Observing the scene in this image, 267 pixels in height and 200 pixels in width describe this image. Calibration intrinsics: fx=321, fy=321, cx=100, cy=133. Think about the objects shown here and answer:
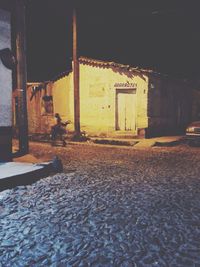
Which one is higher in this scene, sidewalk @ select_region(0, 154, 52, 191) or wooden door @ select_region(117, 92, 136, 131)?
wooden door @ select_region(117, 92, 136, 131)

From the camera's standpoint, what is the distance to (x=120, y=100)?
63.8ft

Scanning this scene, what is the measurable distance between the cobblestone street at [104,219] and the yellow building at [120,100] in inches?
383

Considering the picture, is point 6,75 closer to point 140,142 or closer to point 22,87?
point 22,87

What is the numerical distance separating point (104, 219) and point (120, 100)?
47.5 feet

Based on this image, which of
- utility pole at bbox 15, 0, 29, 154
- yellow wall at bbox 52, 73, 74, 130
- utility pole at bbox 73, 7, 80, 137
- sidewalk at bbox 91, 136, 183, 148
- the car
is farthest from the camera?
yellow wall at bbox 52, 73, 74, 130

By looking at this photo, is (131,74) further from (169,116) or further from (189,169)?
(189,169)

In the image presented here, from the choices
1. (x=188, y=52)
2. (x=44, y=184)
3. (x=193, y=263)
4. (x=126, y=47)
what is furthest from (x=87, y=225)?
(x=188, y=52)

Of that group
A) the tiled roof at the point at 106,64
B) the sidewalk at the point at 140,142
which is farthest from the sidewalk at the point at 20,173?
the tiled roof at the point at 106,64

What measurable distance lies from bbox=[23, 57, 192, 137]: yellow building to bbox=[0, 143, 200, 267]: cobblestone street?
9.73 metres

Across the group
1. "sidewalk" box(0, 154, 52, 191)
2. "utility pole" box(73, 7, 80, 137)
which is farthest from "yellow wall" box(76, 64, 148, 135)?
"sidewalk" box(0, 154, 52, 191)

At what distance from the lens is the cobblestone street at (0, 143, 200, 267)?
4086 mm

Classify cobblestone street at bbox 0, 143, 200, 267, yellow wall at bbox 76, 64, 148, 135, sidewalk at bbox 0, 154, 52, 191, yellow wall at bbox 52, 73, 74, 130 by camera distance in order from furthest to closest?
yellow wall at bbox 52, 73, 74, 130 → yellow wall at bbox 76, 64, 148, 135 → sidewalk at bbox 0, 154, 52, 191 → cobblestone street at bbox 0, 143, 200, 267

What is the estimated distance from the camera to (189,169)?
9.83 metres

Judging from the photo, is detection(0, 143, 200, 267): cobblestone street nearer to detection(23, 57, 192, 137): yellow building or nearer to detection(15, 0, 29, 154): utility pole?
detection(15, 0, 29, 154): utility pole
